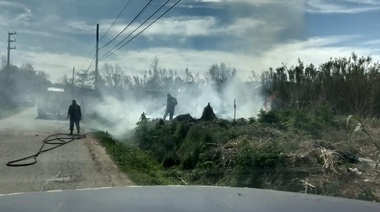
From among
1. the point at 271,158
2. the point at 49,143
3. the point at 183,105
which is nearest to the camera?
the point at 271,158

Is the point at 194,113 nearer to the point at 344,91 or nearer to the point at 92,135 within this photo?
the point at 92,135

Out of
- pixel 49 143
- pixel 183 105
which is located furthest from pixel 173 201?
pixel 183 105

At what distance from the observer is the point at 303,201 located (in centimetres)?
298

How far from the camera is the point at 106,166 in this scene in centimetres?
1212

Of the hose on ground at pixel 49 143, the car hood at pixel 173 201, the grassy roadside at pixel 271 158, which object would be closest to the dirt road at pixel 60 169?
the hose on ground at pixel 49 143

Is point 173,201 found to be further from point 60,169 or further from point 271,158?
point 60,169

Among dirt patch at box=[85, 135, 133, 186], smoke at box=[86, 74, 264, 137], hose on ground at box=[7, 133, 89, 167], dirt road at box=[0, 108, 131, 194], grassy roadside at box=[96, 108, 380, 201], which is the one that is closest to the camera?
grassy roadside at box=[96, 108, 380, 201]

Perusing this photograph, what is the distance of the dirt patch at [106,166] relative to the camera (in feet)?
32.6

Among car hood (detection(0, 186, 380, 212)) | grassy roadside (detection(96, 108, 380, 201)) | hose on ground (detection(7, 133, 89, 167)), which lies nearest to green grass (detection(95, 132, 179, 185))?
grassy roadside (detection(96, 108, 380, 201))

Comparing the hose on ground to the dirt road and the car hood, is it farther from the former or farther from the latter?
the car hood

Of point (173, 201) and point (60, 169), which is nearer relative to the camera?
point (173, 201)

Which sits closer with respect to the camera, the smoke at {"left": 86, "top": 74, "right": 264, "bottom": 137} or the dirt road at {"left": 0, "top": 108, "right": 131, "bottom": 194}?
the dirt road at {"left": 0, "top": 108, "right": 131, "bottom": 194}

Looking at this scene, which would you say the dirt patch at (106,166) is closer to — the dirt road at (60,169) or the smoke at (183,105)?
the dirt road at (60,169)

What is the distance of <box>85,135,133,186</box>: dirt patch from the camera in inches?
391
